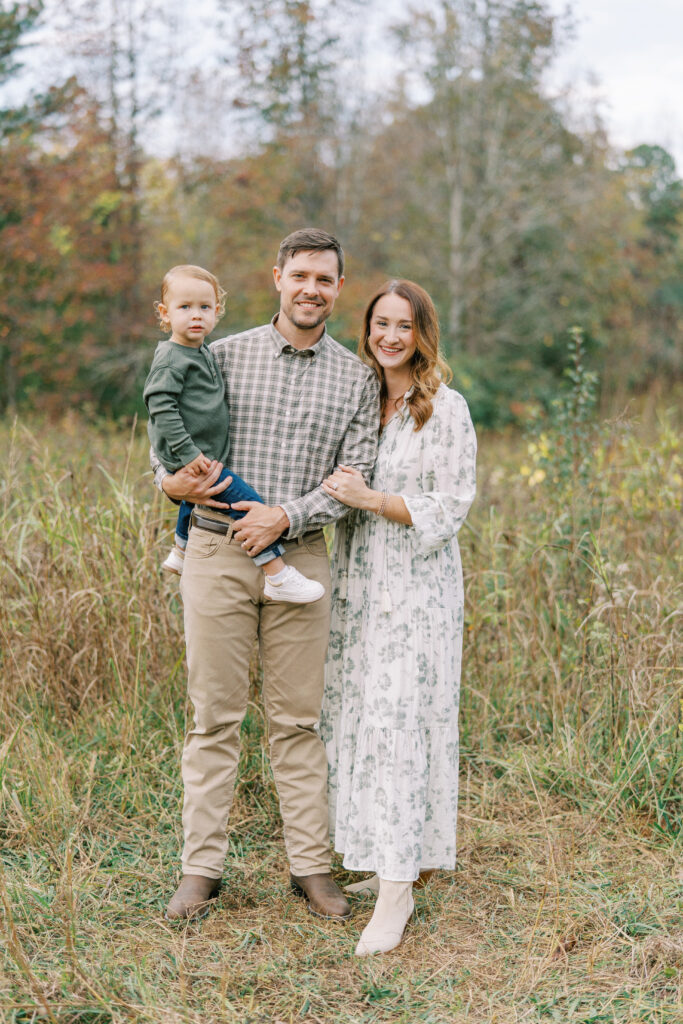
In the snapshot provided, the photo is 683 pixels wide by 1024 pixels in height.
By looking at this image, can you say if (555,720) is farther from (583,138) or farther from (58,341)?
(583,138)

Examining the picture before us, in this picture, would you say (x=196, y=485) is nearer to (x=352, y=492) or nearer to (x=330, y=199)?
(x=352, y=492)

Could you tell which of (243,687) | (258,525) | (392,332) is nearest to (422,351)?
(392,332)

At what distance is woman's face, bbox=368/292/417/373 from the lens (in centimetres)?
297

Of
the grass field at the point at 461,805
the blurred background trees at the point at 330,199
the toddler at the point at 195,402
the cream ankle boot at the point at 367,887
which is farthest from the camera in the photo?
the blurred background trees at the point at 330,199

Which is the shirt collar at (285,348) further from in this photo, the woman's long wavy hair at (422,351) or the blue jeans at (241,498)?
the blue jeans at (241,498)

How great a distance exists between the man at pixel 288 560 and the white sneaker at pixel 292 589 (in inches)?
3.8

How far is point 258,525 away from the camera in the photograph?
283 cm

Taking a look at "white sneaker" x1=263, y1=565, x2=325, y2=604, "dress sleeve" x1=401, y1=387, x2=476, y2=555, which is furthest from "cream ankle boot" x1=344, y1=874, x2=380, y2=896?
"dress sleeve" x1=401, y1=387, x2=476, y2=555

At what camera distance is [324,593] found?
3.00 m

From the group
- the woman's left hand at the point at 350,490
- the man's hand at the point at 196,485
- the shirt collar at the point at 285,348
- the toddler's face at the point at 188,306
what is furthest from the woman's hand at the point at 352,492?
the toddler's face at the point at 188,306

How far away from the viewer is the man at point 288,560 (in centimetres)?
295

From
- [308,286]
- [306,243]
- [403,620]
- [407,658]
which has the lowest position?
[407,658]

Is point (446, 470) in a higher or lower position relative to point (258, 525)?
higher

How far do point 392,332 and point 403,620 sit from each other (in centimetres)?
95
